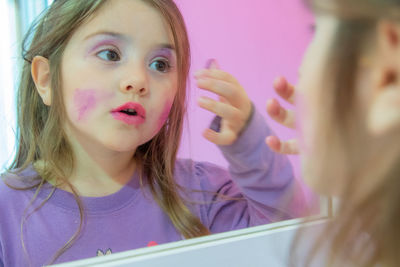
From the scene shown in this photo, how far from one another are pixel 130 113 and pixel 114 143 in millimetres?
45

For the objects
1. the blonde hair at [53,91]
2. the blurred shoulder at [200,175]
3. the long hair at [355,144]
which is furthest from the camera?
the blurred shoulder at [200,175]

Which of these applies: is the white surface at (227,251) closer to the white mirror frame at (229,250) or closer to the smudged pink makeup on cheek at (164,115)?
the white mirror frame at (229,250)

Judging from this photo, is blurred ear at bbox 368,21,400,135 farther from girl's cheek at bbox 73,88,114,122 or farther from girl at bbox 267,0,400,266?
girl's cheek at bbox 73,88,114,122

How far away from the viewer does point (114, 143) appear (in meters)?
0.60

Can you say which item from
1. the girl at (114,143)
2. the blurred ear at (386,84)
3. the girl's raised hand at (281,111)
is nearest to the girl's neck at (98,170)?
the girl at (114,143)

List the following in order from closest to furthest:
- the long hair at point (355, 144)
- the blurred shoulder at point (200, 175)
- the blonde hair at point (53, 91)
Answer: the long hair at point (355, 144)
the blonde hair at point (53, 91)
the blurred shoulder at point (200, 175)

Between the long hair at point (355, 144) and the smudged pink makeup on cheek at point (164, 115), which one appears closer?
the long hair at point (355, 144)

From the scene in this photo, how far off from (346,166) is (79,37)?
13.8 inches

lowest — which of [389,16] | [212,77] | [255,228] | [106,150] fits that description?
[255,228]

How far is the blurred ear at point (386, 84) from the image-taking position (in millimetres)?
391

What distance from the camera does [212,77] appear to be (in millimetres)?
644

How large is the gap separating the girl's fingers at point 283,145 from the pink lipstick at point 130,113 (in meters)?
0.19

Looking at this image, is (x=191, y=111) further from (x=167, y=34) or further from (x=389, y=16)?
(x=389, y=16)

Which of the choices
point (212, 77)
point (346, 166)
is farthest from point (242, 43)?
point (346, 166)
